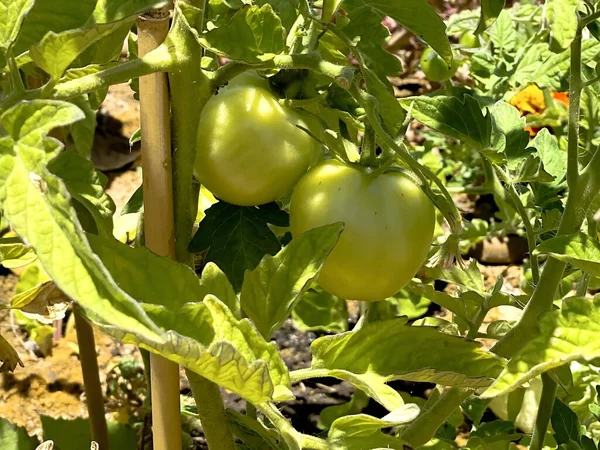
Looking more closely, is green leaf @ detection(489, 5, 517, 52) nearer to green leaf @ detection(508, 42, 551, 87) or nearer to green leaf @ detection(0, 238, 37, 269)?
green leaf @ detection(508, 42, 551, 87)

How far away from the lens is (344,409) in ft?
4.54

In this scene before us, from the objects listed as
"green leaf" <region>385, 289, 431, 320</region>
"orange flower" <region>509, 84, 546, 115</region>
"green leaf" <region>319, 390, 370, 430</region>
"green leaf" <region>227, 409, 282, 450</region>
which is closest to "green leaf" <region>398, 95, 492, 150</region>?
"green leaf" <region>227, 409, 282, 450</region>

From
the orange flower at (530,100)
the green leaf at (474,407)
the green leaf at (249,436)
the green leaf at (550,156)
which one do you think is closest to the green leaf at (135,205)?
the green leaf at (249,436)

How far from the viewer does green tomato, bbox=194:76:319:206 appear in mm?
616

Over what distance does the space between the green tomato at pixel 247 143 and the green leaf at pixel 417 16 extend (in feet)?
0.36

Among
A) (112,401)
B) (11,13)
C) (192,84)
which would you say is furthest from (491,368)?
(112,401)

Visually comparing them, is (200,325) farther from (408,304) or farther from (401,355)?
(408,304)

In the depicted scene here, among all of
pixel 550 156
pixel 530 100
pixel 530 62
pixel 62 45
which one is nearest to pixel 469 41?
pixel 530 62

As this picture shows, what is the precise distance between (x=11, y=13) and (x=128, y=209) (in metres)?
0.33

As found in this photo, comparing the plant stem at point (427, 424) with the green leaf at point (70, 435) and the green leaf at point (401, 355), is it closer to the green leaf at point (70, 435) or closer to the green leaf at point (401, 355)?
the green leaf at point (401, 355)

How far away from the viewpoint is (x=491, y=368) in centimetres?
59

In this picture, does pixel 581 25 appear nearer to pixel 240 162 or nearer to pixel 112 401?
pixel 240 162

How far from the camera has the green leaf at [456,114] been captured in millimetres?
701

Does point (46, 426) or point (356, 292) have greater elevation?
point (356, 292)
